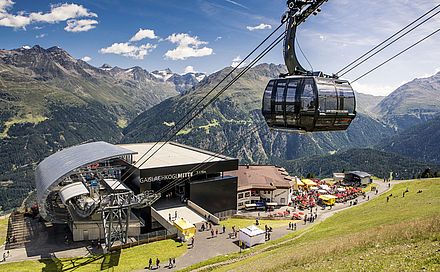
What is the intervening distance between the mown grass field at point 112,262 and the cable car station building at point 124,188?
7.50ft

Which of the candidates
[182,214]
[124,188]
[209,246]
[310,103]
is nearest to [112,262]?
[209,246]

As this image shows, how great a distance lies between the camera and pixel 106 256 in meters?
35.6

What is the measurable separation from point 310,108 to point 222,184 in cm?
4235

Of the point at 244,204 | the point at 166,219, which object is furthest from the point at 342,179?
the point at 166,219

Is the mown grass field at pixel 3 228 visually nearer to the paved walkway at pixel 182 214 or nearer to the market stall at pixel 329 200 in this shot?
the paved walkway at pixel 182 214

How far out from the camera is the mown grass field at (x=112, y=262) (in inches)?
1278

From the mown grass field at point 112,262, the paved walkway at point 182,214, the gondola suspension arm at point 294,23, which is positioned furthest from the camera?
the paved walkway at point 182,214

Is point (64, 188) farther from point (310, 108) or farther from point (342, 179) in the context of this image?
point (342, 179)

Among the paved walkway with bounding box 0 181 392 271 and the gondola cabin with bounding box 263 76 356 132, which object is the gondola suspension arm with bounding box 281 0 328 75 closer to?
the gondola cabin with bounding box 263 76 356 132

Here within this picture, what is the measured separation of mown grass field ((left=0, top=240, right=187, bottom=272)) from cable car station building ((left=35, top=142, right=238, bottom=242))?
7.50 ft

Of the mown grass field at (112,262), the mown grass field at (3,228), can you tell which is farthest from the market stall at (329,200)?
the mown grass field at (3,228)

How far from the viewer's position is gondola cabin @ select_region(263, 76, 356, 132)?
46.7 feet

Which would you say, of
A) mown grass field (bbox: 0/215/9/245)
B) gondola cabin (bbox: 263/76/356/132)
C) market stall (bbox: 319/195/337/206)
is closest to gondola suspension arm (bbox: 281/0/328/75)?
gondola cabin (bbox: 263/76/356/132)

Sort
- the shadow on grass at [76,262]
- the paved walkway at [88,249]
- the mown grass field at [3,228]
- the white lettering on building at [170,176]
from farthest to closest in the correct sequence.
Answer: the white lettering on building at [170,176], the mown grass field at [3,228], the paved walkway at [88,249], the shadow on grass at [76,262]
